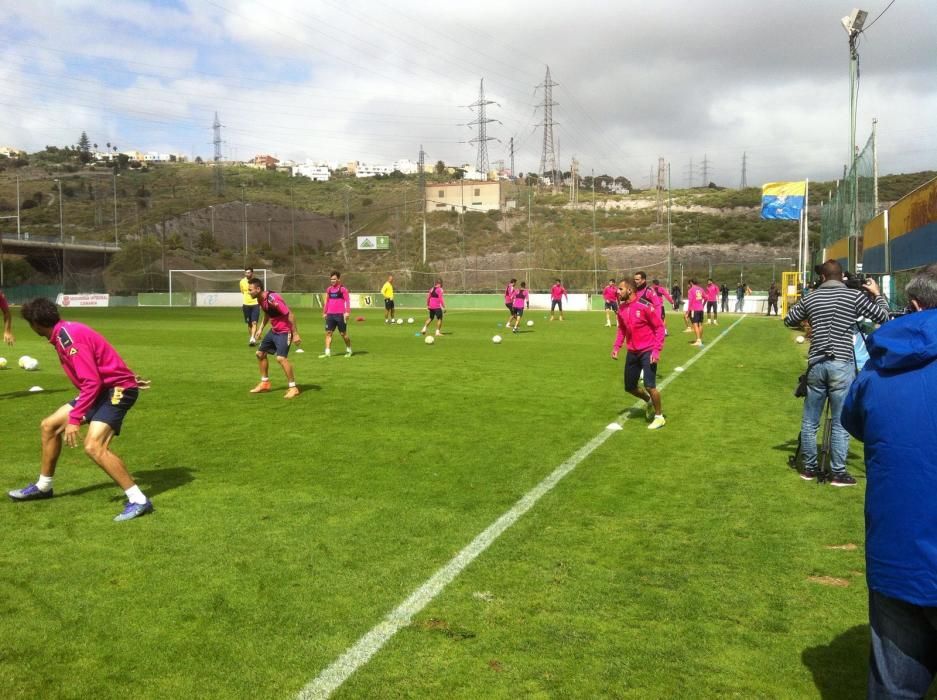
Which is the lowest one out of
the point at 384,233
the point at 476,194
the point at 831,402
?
the point at 831,402

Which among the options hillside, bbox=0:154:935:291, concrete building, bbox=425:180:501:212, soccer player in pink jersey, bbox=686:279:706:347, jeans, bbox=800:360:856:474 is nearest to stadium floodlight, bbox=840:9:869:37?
soccer player in pink jersey, bbox=686:279:706:347

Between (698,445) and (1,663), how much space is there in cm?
729

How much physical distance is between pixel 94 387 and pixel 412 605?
332cm

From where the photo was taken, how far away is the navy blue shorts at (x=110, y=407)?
20.6ft

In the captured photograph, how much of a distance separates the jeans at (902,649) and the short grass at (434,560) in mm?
1090

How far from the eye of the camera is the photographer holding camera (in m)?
7.05

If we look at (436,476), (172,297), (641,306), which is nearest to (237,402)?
(436,476)

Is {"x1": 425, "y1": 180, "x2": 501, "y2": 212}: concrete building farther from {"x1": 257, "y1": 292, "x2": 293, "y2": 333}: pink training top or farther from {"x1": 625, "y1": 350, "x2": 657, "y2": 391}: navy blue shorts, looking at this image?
{"x1": 625, "y1": 350, "x2": 657, "y2": 391}: navy blue shorts

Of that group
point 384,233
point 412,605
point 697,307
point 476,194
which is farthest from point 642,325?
point 476,194

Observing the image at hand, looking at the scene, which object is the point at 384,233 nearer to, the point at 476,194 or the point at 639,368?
the point at 476,194

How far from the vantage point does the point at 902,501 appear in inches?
104

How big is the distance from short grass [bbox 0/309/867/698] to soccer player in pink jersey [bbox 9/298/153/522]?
0.45 meters

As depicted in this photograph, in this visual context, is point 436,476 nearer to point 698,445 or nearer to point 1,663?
point 698,445

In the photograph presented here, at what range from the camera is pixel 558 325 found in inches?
1298
